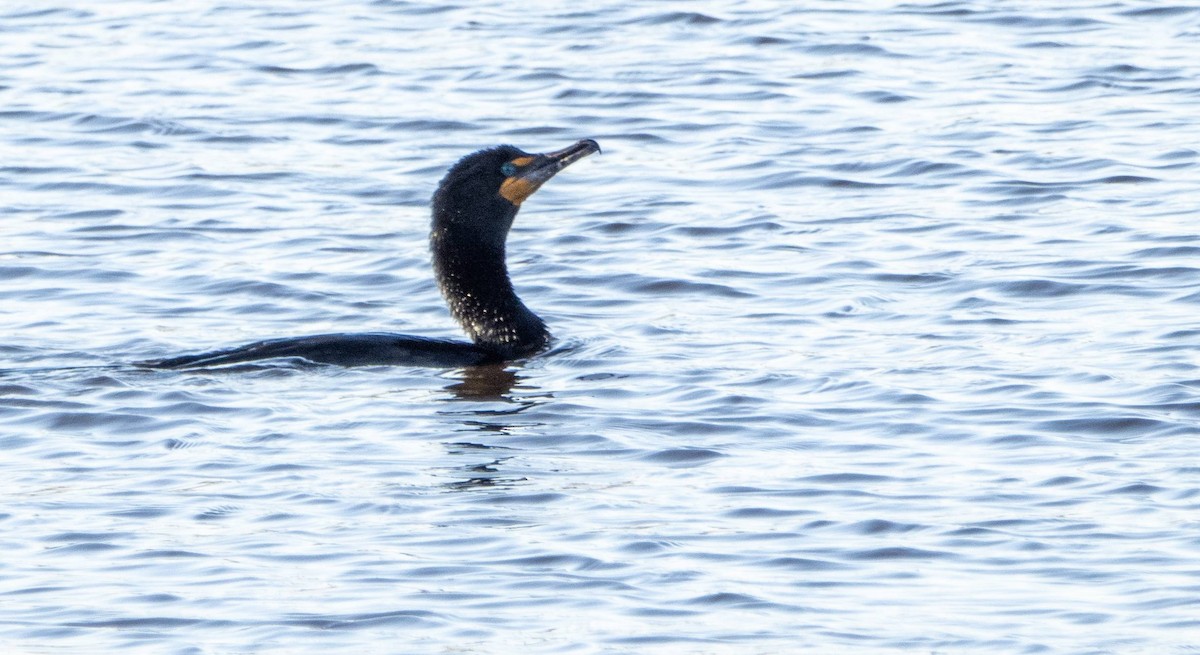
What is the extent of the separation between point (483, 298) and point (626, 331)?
2.59 ft

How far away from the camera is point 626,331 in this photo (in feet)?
37.6

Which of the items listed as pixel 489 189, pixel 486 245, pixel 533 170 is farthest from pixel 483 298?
pixel 533 170

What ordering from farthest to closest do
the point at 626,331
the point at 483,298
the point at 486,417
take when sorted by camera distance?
the point at 626,331 → the point at 483,298 → the point at 486,417

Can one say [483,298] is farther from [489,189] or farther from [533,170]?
[533,170]

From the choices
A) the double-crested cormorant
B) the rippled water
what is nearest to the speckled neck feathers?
the double-crested cormorant

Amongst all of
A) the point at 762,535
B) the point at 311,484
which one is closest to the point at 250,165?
the point at 311,484

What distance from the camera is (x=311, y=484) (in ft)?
27.9

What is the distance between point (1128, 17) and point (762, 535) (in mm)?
12460

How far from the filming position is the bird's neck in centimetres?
1115

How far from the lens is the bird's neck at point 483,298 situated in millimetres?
11148

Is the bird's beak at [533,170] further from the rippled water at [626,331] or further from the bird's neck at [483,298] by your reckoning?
the rippled water at [626,331]

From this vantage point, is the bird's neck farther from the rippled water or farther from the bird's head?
the rippled water

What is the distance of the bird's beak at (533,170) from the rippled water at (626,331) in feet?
2.65

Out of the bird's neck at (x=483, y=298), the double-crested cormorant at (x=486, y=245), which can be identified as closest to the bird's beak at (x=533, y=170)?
the double-crested cormorant at (x=486, y=245)
